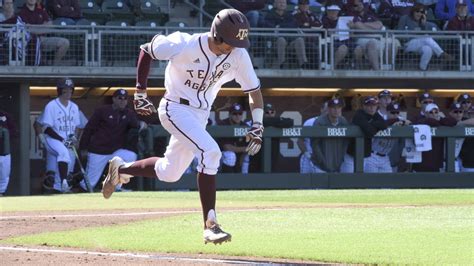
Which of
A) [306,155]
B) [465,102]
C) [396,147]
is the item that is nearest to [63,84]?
[306,155]

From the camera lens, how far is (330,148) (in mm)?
17719

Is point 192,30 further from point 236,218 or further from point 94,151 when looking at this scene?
point 236,218

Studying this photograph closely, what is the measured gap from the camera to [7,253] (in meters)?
7.24

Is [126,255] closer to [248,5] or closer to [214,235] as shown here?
[214,235]

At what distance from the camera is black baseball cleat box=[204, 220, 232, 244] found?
707cm

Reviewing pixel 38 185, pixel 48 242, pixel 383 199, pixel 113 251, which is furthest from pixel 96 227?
pixel 38 185

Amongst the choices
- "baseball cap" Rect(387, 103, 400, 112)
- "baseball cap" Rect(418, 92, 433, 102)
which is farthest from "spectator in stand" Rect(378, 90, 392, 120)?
"baseball cap" Rect(418, 92, 433, 102)

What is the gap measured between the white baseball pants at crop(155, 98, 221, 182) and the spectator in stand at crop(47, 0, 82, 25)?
10.1 metres

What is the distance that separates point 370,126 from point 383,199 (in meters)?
4.29

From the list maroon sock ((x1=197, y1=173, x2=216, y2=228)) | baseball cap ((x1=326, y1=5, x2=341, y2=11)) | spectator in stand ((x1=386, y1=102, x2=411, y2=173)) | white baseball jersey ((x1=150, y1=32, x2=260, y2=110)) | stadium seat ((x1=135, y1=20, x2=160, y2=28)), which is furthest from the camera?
baseball cap ((x1=326, y1=5, x2=341, y2=11))

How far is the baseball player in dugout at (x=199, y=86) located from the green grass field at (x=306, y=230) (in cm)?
56

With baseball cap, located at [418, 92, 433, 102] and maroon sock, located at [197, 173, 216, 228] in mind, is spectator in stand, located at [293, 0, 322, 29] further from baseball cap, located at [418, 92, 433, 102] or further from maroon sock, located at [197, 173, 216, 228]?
maroon sock, located at [197, 173, 216, 228]

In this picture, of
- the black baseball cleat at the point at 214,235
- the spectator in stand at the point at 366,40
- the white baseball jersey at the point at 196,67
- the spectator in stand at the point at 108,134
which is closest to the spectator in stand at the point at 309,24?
the spectator in stand at the point at 366,40

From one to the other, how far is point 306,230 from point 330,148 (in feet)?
29.8
